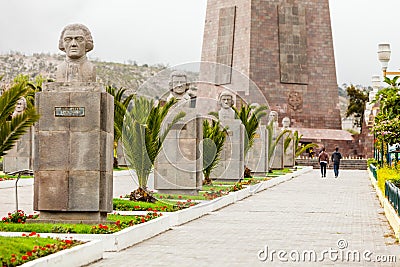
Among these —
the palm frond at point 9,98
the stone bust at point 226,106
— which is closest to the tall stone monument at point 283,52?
the stone bust at point 226,106

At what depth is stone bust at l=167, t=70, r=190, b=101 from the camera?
15.8 metres

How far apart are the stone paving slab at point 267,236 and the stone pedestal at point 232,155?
12.3 feet

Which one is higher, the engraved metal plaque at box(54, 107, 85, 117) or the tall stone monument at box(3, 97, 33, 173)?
the engraved metal plaque at box(54, 107, 85, 117)

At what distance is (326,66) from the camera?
41.3 m

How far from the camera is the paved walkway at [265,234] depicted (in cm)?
860

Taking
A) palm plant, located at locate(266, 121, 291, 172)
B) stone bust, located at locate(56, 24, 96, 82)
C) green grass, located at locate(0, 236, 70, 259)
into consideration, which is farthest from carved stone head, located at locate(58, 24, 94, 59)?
palm plant, located at locate(266, 121, 291, 172)

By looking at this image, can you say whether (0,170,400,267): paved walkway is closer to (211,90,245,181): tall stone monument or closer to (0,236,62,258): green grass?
(0,236,62,258): green grass

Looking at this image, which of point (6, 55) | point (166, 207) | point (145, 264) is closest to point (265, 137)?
point (166, 207)

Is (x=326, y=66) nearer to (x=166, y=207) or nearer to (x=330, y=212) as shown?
(x=330, y=212)

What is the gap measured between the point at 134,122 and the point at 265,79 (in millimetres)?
26948

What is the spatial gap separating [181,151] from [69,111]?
597 cm

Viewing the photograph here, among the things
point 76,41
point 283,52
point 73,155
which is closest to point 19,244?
point 73,155

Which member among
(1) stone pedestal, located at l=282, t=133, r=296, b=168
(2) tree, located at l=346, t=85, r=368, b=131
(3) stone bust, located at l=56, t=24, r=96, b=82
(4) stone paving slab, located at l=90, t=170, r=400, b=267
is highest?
(2) tree, located at l=346, t=85, r=368, b=131

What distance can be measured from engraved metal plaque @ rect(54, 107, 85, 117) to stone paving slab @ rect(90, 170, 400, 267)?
190cm
